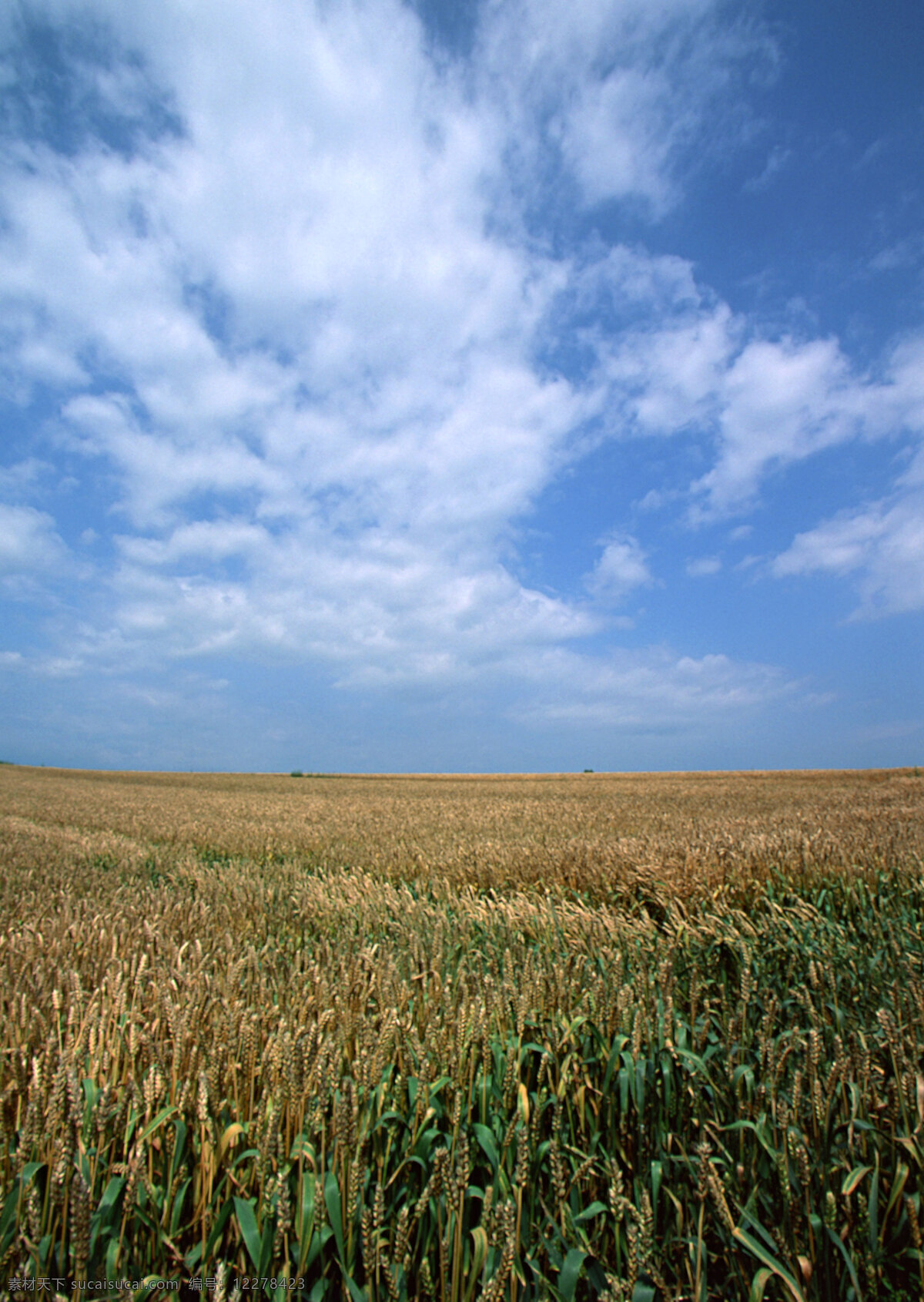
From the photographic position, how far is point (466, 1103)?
2.41 metres

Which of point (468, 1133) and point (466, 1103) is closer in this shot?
point (468, 1133)

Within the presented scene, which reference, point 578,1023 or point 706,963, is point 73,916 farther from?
point 706,963

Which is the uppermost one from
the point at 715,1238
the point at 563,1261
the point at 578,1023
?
the point at 578,1023

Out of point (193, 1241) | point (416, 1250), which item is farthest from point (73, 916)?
point (416, 1250)

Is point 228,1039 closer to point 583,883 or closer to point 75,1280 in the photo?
point 75,1280

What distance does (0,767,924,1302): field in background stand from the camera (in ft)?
5.32

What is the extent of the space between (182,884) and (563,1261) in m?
6.36

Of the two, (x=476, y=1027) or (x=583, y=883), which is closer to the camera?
(x=476, y=1027)

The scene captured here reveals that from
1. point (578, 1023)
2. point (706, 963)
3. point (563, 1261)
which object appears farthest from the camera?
point (706, 963)

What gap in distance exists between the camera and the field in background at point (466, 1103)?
1.62 meters

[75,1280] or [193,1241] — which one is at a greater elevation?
[75,1280]

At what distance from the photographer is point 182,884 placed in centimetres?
689

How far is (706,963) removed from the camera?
3965mm

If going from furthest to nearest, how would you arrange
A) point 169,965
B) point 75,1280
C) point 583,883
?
point 583,883
point 169,965
point 75,1280
